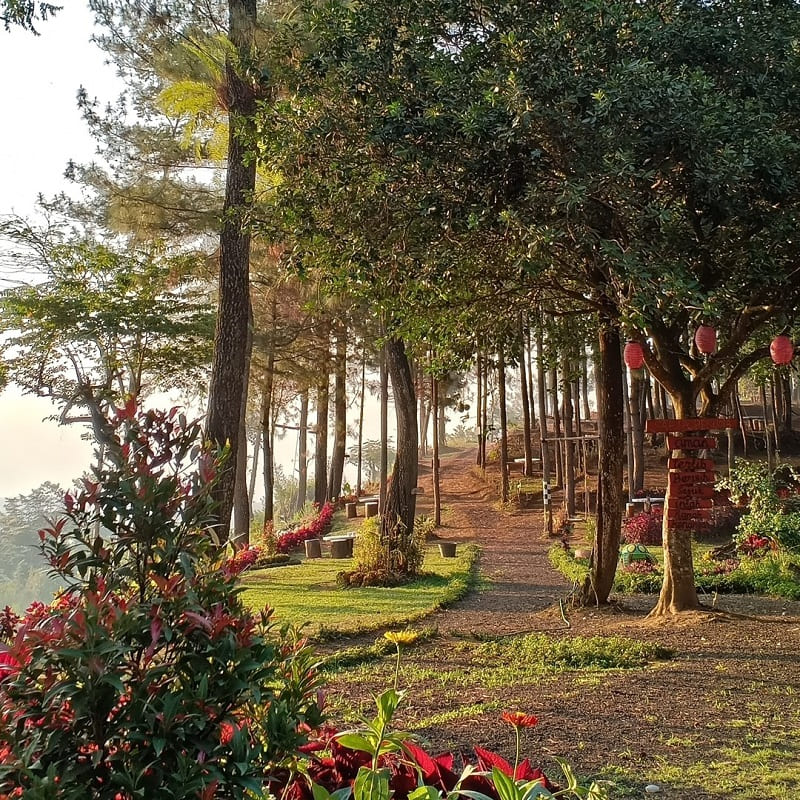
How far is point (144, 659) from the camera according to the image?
1.62 metres

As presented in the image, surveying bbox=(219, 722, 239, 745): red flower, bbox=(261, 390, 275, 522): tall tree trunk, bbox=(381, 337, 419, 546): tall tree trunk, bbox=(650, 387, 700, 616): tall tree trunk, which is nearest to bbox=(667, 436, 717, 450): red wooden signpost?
bbox=(650, 387, 700, 616): tall tree trunk

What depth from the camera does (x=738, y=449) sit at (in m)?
24.5

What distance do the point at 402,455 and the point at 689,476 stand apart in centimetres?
647

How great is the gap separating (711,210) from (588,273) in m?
1.28

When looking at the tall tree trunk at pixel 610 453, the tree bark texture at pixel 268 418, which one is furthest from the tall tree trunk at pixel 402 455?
the tree bark texture at pixel 268 418

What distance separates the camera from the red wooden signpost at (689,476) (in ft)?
24.7

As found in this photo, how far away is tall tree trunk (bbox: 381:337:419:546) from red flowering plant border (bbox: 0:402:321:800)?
36.8ft

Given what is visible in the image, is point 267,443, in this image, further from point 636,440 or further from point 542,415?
point 636,440

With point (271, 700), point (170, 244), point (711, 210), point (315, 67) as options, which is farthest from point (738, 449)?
point (271, 700)

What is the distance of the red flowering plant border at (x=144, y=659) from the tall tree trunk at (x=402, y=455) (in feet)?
36.8

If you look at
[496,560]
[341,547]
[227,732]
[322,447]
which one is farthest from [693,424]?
[322,447]

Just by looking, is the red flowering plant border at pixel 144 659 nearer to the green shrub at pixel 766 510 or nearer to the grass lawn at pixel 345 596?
the grass lawn at pixel 345 596

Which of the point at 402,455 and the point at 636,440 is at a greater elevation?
the point at 636,440

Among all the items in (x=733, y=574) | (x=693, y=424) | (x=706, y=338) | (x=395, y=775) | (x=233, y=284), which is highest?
(x=233, y=284)
